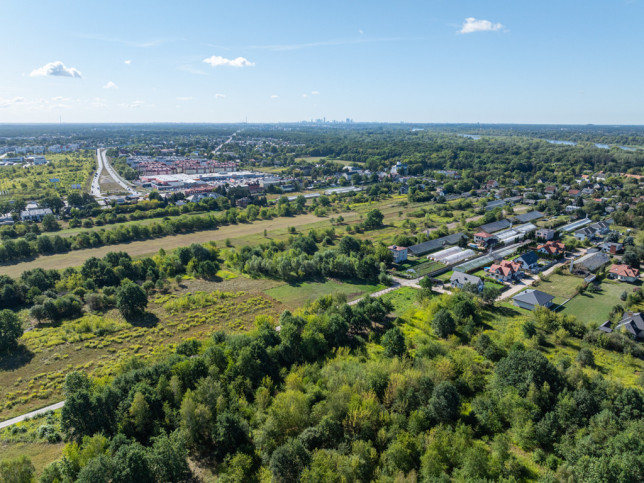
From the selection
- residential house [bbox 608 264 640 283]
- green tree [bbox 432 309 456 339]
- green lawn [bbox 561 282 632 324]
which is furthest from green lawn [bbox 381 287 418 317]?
residential house [bbox 608 264 640 283]

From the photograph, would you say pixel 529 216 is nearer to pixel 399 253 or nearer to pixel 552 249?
A: pixel 552 249

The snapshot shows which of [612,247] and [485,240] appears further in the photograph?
[485,240]

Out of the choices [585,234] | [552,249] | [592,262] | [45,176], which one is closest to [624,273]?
[592,262]

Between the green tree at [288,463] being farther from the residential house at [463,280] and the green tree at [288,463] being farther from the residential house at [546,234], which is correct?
the residential house at [546,234]

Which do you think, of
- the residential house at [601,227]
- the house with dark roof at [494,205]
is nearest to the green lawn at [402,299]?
the residential house at [601,227]

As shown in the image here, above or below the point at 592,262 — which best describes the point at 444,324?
below

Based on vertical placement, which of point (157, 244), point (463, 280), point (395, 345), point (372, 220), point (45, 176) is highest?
point (45, 176)

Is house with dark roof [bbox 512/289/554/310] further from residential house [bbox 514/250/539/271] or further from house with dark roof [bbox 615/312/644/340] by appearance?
residential house [bbox 514/250/539/271]
